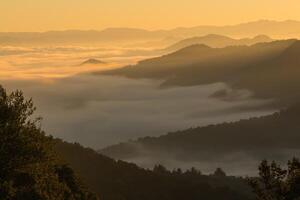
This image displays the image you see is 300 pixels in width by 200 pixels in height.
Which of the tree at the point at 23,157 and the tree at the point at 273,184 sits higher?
the tree at the point at 23,157

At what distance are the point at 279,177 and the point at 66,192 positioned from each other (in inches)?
904

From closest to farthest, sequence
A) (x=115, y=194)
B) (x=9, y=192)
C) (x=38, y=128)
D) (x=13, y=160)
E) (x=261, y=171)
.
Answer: (x=261, y=171), (x=9, y=192), (x=13, y=160), (x=38, y=128), (x=115, y=194)

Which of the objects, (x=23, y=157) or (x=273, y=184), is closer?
(x=273, y=184)

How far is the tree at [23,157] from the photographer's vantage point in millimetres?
47062

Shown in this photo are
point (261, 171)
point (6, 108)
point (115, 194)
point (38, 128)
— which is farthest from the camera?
point (115, 194)

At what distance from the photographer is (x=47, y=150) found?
53.6m

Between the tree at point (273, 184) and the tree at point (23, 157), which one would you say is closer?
the tree at point (273, 184)

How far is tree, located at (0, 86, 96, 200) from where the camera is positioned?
47062mm

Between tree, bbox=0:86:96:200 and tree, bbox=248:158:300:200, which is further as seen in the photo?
tree, bbox=0:86:96:200

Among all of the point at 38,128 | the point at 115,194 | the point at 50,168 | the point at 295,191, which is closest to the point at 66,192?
the point at 50,168

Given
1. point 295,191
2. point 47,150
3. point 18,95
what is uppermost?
point 18,95

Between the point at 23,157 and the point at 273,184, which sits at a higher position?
the point at 23,157

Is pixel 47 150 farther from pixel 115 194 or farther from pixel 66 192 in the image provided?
pixel 115 194

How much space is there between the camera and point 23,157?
49969 millimetres
